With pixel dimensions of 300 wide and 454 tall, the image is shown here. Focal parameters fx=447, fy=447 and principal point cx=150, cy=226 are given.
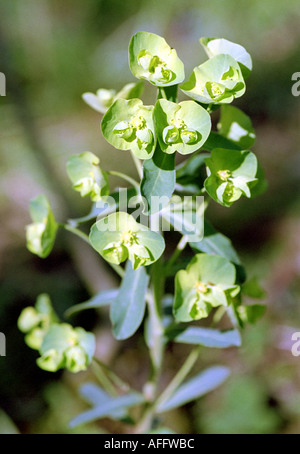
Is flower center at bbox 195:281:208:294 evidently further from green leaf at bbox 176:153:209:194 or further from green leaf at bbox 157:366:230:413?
green leaf at bbox 157:366:230:413

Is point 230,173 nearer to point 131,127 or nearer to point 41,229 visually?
point 131,127

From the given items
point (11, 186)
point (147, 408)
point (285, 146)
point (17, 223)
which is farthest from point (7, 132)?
point (147, 408)

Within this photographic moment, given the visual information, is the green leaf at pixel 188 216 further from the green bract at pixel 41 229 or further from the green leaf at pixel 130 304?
the green bract at pixel 41 229

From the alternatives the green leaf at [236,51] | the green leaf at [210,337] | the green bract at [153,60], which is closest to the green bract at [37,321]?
the green leaf at [210,337]

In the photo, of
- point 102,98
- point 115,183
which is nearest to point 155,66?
point 102,98

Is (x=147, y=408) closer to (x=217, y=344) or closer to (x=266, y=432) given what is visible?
(x=217, y=344)

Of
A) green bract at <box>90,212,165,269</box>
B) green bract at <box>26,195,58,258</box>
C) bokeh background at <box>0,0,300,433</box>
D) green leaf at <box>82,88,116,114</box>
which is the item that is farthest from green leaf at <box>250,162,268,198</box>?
bokeh background at <box>0,0,300,433</box>
